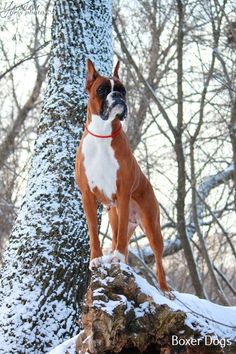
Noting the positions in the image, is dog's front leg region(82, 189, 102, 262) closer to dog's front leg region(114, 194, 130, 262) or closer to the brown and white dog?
the brown and white dog

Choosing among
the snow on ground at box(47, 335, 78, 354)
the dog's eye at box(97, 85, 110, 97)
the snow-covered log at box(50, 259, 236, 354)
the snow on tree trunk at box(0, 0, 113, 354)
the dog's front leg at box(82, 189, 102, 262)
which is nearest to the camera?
the snow-covered log at box(50, 259, 236, 354)

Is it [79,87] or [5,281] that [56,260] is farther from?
[79,87]

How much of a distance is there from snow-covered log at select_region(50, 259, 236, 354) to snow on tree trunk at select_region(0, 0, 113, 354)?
1.19 metres

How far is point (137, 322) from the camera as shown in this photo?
11.0 feet

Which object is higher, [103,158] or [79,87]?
[79,87]

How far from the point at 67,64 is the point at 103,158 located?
2.21 m

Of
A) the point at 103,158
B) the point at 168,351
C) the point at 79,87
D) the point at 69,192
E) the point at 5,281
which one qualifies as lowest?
the point at 168,351

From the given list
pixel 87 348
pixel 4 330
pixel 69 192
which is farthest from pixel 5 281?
pixel 87 348

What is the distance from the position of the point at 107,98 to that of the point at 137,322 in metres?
1.26

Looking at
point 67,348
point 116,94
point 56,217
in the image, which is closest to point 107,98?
point 116,94

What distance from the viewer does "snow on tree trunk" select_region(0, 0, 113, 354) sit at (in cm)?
464

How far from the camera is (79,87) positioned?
543 cm

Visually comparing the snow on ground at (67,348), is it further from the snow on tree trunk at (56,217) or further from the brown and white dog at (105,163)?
the snow on tree trunk at (56,217)

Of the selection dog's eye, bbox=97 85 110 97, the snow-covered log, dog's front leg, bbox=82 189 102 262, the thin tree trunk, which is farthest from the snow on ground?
the thin tree trunk
